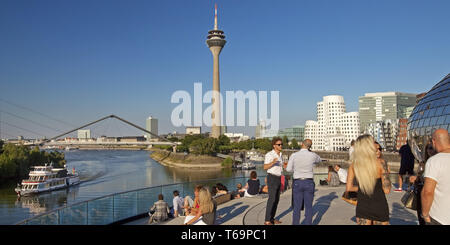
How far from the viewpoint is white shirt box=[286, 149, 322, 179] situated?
5898mm

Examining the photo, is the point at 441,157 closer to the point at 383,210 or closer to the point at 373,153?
the point at 373,153

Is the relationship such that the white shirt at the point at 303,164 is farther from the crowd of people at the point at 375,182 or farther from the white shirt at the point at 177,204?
the white shirt at the point at 177,204

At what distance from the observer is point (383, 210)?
172 inches

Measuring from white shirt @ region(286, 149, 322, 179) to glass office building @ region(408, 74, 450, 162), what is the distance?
6.37 metres

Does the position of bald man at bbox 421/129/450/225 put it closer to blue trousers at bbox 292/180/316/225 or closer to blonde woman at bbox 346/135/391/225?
blonde woman at bbox 346/135/391/225

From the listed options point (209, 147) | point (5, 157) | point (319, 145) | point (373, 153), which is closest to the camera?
point (373, 153)

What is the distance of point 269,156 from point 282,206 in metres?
3.18

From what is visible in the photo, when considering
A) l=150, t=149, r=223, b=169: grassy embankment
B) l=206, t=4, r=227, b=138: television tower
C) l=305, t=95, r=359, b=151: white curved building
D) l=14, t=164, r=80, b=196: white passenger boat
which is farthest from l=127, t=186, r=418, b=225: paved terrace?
l=206, t=4, r=227, b=138: television tower

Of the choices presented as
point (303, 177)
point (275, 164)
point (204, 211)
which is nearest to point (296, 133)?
point (275, 164)

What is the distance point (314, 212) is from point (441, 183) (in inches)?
198

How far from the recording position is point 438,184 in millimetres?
3613

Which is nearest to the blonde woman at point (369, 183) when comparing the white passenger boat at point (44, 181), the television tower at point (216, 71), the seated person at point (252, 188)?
the seated person at point (252, 188)

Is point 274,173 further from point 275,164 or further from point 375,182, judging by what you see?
point 375,182
